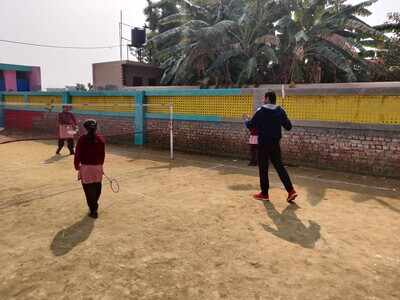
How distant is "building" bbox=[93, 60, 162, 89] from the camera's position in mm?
24523

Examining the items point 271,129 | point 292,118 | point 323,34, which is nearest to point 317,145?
point 292,118

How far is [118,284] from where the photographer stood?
347 cm

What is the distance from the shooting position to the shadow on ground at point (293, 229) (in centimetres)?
455

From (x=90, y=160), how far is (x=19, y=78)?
89.6 ft

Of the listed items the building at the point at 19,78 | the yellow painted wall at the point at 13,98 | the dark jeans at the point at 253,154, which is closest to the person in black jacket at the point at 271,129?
the dark jeans at the point at 253,154

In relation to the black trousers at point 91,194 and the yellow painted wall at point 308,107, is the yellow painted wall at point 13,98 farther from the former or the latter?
the black trousers at point 91,194

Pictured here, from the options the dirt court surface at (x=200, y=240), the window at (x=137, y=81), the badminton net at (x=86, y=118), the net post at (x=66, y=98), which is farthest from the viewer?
the window at (x=137, y=81)

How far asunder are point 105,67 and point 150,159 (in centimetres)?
1682

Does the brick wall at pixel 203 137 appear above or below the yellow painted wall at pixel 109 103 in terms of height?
below

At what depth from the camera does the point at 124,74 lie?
24.6m

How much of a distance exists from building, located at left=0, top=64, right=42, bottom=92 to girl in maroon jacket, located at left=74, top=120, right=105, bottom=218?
83.1 feet

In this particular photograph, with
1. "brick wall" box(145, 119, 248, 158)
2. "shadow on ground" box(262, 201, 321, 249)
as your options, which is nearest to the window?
"brick wall" box(145, 119, 248, 158)

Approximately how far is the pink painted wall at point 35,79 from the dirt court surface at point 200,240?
2369cm

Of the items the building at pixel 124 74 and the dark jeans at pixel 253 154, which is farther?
the building at pixel 124 74
